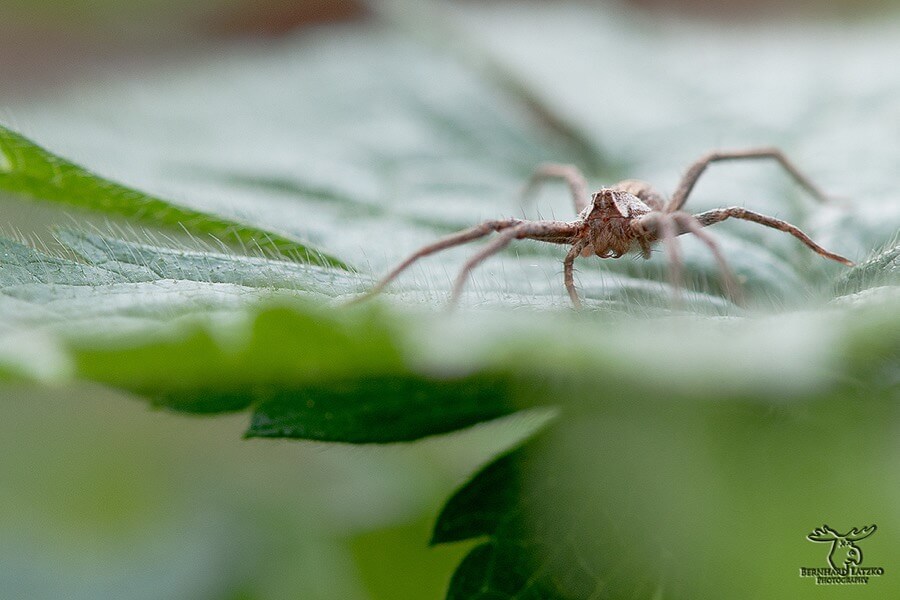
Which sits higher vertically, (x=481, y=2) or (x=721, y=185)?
(x=481, y=2)

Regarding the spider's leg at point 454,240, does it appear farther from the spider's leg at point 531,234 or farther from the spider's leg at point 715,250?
the spider's leg at point 715,250

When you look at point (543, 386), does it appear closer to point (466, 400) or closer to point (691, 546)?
point (466, 400)

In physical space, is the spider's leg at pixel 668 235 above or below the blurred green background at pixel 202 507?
above

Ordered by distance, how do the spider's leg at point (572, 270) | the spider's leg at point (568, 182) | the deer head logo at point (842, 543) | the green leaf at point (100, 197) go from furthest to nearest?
the spider's leg at point (568, 182), the green leaf at point (100, 197), the spider's leg at point (572, 270), the deer head logo at point (842, 543)

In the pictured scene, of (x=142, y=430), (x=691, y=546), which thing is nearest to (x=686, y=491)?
(x=691, y=546)

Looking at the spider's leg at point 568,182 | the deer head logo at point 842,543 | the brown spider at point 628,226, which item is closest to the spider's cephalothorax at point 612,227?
the brown spider at point 628,226

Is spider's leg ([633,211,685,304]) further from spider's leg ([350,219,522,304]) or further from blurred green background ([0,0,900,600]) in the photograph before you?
blurred green background ([0,0,900,600])
